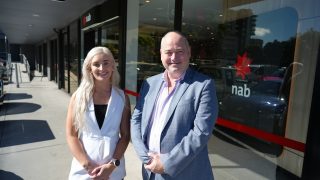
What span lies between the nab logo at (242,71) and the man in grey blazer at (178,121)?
3.81ft

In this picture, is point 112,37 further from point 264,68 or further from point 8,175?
point 264,68

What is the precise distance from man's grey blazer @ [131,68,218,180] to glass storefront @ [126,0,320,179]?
3.24 feet

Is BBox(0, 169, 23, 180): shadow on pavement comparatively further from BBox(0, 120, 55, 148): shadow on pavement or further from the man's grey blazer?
the man's grey blazer

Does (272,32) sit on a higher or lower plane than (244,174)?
higher

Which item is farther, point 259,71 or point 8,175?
point 8,175

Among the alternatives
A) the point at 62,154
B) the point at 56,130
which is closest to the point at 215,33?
the point at 62,154

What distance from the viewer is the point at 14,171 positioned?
3828 mm

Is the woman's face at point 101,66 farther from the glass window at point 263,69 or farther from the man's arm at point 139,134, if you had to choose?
the glass window at point 263,69

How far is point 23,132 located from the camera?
5.70 meters

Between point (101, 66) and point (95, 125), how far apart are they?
0.41 meters

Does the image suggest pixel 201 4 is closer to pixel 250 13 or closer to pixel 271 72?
pixel 250 13

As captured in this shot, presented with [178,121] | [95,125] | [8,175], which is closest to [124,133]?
[95,125]

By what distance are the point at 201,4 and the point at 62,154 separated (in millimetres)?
3078

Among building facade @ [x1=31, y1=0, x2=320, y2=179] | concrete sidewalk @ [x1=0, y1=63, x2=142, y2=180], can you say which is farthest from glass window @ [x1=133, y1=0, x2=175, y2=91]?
concrete sidewalk @ [x1=0, y1=63, x2=142, y2=180]
